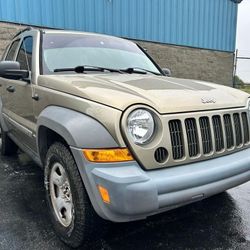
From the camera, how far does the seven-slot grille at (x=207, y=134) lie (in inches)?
93.0

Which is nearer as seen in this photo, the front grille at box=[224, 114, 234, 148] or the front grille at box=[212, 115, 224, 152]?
the front grille at box=[212, 115, 224, 152]

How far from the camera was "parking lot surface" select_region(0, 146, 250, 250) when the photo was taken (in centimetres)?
270

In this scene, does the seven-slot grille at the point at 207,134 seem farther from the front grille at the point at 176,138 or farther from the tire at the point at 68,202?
the tire at the point at 68,202

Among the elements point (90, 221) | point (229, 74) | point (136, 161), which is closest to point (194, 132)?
point (136, 161)

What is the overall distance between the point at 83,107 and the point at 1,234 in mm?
1369

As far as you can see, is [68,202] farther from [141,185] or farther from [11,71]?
[11,71]

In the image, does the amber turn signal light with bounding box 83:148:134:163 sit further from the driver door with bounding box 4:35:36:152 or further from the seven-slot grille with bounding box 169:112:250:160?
the driver door with bounding box 4:35:36:152

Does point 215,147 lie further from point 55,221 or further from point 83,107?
point 55,221

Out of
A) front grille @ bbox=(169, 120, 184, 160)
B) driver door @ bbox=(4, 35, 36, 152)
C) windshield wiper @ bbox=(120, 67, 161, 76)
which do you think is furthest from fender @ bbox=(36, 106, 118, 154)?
windshield wiper @ bbox=(120, 67, 161, 76)

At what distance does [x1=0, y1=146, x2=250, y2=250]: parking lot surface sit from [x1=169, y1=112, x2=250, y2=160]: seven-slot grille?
772 millimetres

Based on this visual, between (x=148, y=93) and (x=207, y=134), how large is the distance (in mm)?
537

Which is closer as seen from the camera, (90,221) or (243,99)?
(90,221)

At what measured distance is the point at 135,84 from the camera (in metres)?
2.80

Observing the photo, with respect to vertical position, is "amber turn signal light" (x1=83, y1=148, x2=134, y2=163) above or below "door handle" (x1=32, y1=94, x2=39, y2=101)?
below
